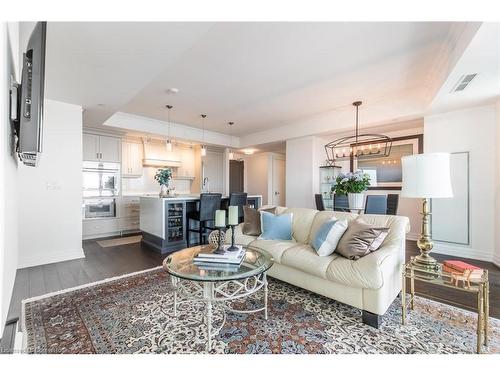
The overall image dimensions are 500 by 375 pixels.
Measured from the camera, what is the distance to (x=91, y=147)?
5098 millimetres

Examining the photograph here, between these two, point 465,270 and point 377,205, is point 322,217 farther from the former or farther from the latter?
point 377,205

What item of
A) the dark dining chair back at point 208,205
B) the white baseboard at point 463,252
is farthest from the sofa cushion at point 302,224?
the white baseboard at point 463,252

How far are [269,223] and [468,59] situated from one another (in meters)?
2.56

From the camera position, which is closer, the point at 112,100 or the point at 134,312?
the point at 134,312

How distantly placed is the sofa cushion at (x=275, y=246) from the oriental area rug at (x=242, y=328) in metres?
0.39

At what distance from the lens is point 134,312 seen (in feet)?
6.61

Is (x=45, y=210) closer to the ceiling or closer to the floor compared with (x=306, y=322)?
closer to the ceiling

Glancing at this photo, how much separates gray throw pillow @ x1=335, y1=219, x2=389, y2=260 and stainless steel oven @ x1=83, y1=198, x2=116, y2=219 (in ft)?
16.9

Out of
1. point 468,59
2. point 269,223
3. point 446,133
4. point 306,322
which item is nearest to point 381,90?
point 446,133

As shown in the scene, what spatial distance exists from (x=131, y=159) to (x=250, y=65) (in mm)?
4327
